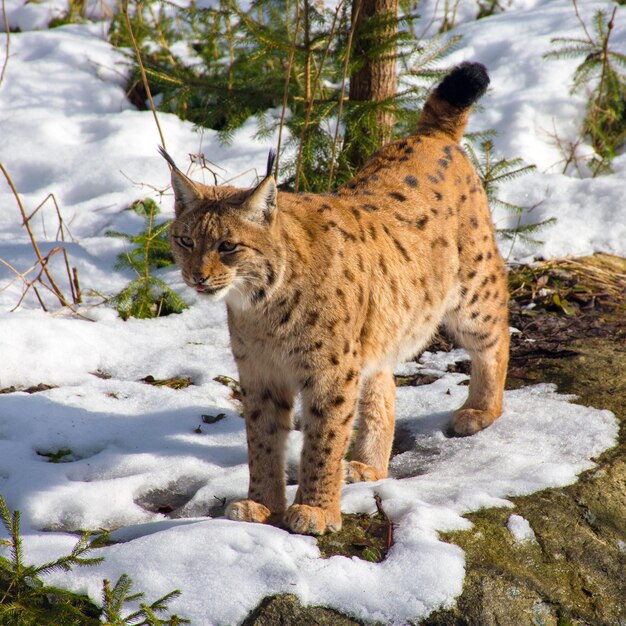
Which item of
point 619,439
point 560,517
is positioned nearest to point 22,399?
point 560,517

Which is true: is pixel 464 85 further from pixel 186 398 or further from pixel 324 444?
pixel 186 398

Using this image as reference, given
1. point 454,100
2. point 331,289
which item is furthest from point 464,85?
point 331,289

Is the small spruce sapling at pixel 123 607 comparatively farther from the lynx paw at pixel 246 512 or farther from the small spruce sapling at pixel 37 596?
the lynx paw at pixel 246 512

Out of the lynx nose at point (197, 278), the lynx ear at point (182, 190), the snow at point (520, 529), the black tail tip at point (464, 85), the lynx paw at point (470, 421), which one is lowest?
the lynx paw at point (470, 421)

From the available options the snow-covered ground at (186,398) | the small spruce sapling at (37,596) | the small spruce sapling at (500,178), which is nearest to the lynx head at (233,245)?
the snow-covered ground at (186,398)

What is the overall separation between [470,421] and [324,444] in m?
1.30

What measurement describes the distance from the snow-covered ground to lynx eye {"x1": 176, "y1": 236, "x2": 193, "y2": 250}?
1124mm

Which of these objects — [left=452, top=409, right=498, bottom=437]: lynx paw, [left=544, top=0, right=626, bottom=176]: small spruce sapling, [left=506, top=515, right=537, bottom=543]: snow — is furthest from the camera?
[left=544, top=0, right=626, bottom=176]: small spruce sapling

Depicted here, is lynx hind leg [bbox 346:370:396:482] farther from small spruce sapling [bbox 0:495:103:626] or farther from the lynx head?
small spruce sapling [bbox 0:495:103:626]

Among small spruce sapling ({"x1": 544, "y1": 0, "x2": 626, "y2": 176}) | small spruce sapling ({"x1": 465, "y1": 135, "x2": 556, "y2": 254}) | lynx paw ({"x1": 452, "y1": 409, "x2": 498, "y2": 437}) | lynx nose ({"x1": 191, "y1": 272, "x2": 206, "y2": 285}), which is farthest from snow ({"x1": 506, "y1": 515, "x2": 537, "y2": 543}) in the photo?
small spruce sapling ({"x1": 544, "y1": 0, "x2": 626, "y2": 176})

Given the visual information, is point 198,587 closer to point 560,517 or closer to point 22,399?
point 560,517

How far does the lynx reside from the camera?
345cm

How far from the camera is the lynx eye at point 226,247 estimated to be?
3.42 metres

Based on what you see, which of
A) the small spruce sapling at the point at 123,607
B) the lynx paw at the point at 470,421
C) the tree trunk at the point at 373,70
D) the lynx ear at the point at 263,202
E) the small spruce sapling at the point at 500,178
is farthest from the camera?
the small spruce sapling at the point at 500,178
